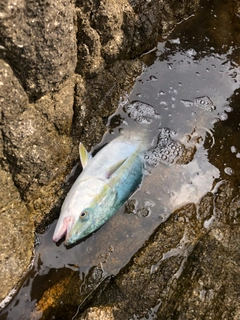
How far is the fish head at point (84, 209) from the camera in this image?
9.40ft

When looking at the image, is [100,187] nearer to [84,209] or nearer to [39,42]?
[84,209]

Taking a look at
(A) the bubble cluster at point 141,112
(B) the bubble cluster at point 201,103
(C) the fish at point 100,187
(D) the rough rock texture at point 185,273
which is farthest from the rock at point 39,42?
(D) the rough rock texture at point 185,273

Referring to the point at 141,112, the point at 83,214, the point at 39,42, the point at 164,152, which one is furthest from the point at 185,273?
the point at 39,42

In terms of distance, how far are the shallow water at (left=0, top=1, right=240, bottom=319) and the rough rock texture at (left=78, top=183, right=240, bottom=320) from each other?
0.15 m

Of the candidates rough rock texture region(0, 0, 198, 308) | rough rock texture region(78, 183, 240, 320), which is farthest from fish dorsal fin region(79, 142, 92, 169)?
rough rock texture region(78, 183, 240, 320)

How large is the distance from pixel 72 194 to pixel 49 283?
0.79 metres

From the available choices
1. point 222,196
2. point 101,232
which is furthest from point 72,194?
point 222,196

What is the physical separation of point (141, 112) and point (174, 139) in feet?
1.51

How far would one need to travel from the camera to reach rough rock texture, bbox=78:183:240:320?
272 centimetres

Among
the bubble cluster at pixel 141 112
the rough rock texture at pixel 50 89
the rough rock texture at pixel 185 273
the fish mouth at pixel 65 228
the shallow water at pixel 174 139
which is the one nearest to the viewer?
the rough rock texture at pixel 50 89

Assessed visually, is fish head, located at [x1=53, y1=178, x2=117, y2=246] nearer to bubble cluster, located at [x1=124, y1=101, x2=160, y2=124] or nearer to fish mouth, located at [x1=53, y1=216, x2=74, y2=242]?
fish mouth, located at [x1=53, y1=216, x2=74, y2=242]

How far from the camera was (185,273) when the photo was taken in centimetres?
296

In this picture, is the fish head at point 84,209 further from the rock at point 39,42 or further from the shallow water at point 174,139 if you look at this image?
the rock at point 39,42

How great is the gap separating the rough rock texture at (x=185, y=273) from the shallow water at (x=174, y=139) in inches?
6.0
